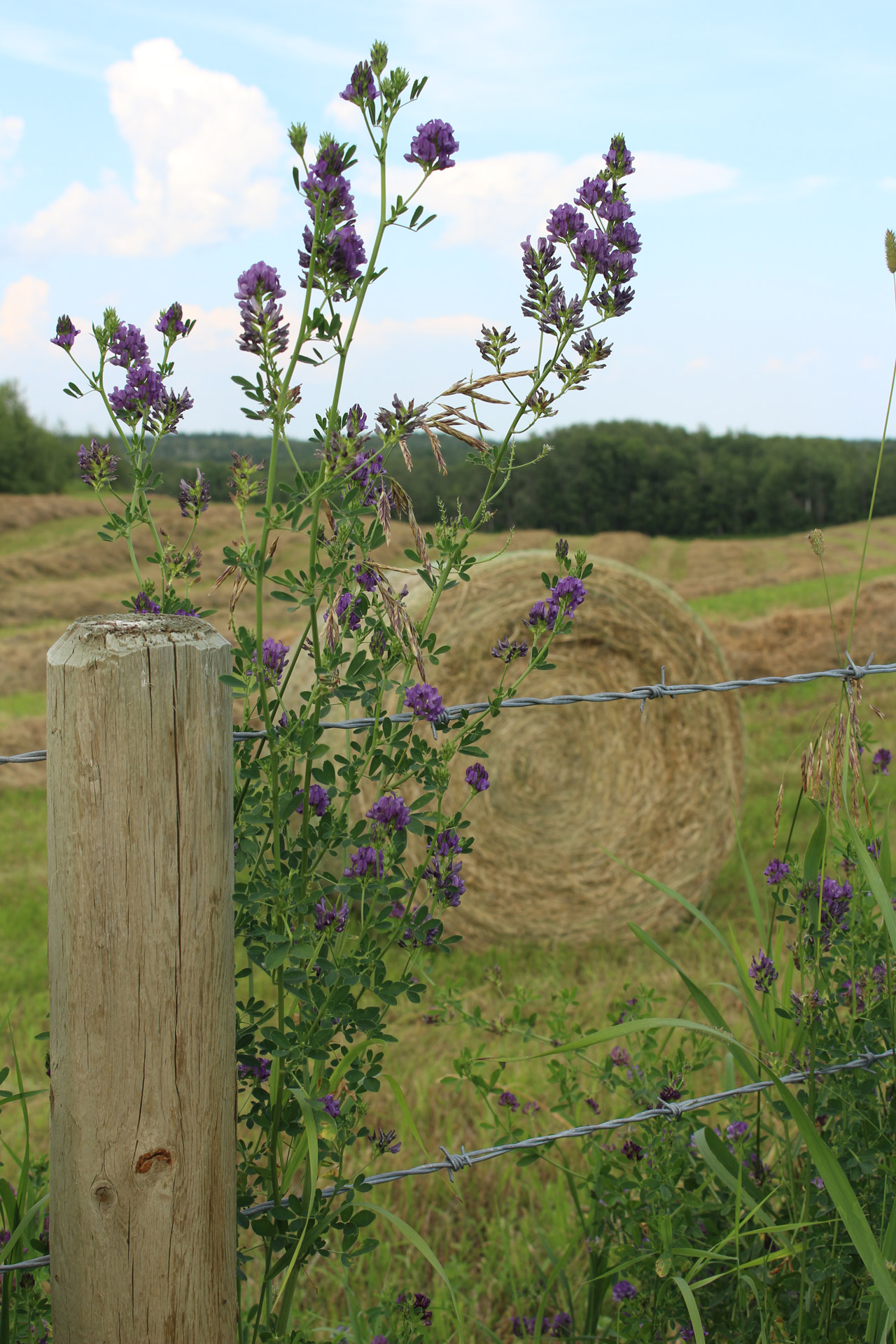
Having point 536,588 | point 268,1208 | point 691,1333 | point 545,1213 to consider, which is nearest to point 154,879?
point 268,1208

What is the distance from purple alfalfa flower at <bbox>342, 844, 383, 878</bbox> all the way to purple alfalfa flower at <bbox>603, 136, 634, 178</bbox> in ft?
3.31

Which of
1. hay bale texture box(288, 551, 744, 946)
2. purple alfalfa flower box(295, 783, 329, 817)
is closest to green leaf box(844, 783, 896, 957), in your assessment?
purple alfalfa flower box(295, 783, 329, 817)

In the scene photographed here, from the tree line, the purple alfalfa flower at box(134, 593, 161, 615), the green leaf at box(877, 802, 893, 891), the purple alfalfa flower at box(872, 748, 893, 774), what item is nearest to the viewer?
the purple alfalfa flower at box(134, 593, 161, 615)

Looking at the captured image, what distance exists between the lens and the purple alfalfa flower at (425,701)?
146 centimetres

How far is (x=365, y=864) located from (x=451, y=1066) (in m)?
2.54

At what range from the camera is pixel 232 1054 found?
131 cm

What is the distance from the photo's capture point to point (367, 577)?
4.55 ft

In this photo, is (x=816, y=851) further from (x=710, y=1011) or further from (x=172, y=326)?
(x=172, y=326)

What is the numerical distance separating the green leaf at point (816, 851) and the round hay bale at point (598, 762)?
3479 millimetres

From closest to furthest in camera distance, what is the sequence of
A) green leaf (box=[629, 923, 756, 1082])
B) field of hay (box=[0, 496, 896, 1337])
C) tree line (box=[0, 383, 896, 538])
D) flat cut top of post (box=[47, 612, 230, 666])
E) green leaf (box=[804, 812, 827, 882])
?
flat cut top of post (box=[47, 612, 230, 666]) → green leaf (box=[629, 923, 756, 1082]) → green leaf (box=[804, 812, 827, 882]) → field of hay (box=[0, 496, 896, 1337]) → tree line (box=[0, 383, 896, 538])

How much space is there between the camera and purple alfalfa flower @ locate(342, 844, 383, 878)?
4.46 ft

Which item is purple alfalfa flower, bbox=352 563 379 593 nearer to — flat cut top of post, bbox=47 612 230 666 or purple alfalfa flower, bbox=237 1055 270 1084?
flat cut top of post, bbox=47 612 230 666

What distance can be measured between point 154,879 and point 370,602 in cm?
46

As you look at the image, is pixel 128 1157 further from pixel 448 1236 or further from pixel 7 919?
pixel 7 919
